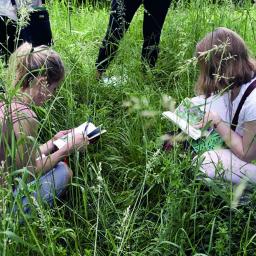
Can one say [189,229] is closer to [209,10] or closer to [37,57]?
[37,57]

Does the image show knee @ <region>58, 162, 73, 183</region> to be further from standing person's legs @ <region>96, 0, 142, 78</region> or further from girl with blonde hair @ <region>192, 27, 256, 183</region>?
standing person's legs @ <region>96, 0, 142, 78</region>

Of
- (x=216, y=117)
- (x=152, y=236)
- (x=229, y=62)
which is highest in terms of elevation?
(x=229, y=62)

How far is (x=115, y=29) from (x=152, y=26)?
0.34m

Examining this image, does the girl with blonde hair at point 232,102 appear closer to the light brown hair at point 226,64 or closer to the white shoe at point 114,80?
the light brown hair at point 226,64

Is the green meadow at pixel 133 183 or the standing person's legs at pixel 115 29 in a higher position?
the standing person's legs at pixel 115 29

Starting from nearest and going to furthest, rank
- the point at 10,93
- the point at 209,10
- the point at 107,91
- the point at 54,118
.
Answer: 1. the point at 10,93
2. the point at 54,118
3. the point at 107,91
4. the point at 209,10

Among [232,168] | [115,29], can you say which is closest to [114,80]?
[115,29]

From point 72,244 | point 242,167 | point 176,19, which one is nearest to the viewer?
point 72,244

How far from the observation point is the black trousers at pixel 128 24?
3436 millimetres

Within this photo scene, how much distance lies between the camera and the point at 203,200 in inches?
84.1

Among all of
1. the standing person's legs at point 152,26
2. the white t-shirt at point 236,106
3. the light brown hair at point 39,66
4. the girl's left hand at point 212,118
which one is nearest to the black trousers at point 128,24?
the standing person's legs at point 152,26

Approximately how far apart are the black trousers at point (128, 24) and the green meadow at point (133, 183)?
0.07m

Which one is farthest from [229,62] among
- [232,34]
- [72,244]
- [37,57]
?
[72,244]

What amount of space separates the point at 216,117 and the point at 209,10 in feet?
5.37
